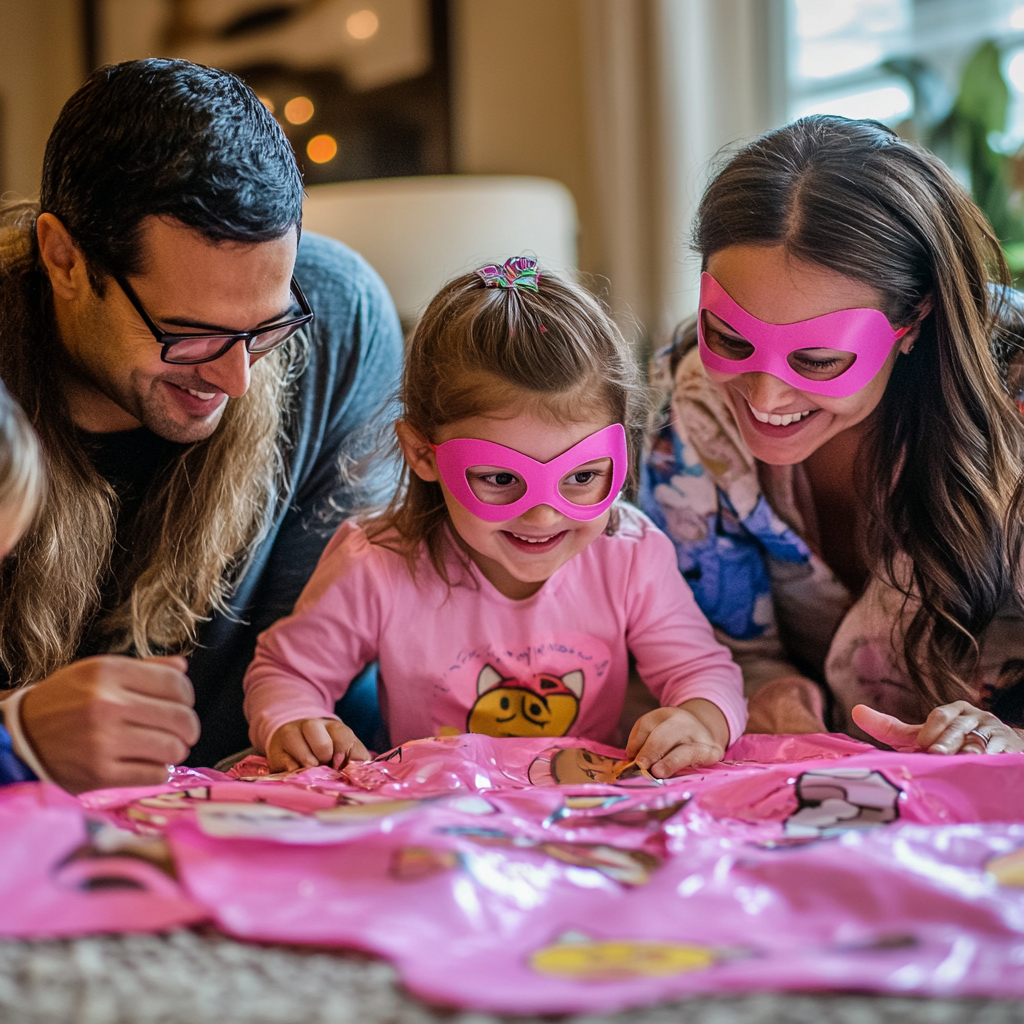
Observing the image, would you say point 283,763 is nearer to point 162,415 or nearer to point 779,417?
point 162,415

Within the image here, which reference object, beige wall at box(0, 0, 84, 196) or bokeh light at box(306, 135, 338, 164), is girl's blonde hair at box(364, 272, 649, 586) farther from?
beige wall at box(0, 0, 84, 196)

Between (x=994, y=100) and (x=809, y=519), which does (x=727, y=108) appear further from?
(x=809, y=519)

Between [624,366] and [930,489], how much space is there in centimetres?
38

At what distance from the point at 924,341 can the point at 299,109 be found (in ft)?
7.63

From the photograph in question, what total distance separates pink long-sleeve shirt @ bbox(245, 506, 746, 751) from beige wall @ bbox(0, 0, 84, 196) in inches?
111

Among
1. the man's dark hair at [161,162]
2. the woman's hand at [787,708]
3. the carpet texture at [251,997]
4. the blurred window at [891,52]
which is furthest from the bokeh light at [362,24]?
the carpet texture at [251,997]

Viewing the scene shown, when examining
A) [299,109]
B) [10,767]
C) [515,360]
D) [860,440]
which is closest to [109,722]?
[10,767]

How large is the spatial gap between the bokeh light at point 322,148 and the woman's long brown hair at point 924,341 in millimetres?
1998

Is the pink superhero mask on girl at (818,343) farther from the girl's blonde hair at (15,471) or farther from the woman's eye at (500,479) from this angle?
the girl's blonde hair at (15,471)

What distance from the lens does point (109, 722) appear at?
885mm

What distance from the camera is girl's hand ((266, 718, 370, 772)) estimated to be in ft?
3.73

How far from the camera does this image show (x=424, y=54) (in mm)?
2912

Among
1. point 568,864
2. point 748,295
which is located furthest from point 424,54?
point 568,864

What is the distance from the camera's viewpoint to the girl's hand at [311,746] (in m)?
1.14
